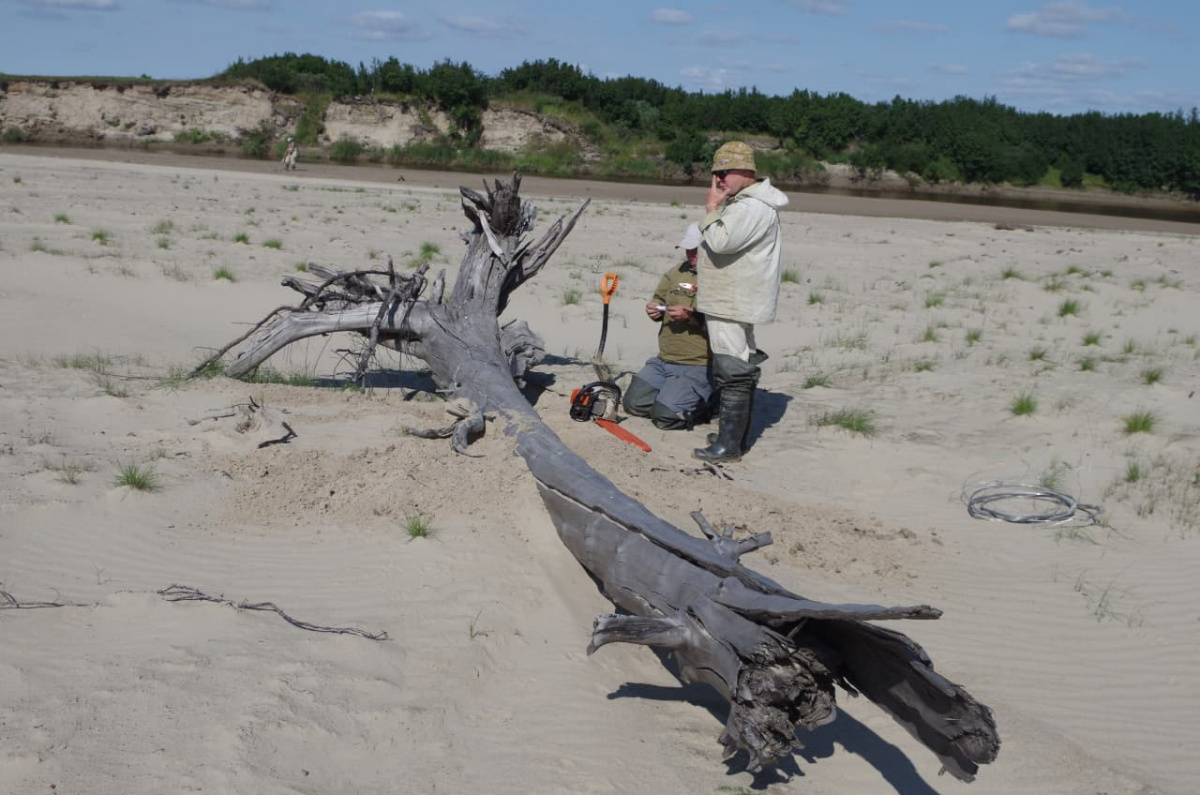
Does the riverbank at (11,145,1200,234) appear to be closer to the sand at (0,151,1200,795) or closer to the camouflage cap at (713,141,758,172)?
the sand at (0,151,1200,795)

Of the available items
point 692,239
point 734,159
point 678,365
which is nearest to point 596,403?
point 678,365

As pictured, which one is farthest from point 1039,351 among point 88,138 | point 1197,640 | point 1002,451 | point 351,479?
point 88,138

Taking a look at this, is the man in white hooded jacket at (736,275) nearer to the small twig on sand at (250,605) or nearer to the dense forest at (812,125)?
the small twig on sand at (250,605)

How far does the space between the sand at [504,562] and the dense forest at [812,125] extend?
135 ft

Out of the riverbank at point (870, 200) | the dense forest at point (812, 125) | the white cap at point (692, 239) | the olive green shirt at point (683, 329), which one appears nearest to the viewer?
the white cap at point (692, 239)

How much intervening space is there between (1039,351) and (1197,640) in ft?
19.2

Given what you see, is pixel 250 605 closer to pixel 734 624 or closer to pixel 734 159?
pixel 734 624

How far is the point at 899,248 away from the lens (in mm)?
19984

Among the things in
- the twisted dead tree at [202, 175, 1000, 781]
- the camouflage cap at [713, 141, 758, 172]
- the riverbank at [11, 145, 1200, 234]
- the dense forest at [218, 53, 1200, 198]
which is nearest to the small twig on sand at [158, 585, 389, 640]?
the twisted dead tree at [202, 175, 1000, 781]

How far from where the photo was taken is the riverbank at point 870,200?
103 ft

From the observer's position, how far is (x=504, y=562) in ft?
17.7

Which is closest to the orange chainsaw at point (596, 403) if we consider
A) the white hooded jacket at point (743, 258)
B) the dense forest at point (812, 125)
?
the white hooded jacket at point (743, 258)

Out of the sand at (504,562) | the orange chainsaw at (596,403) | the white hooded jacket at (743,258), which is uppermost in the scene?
the white hooded jacket at (743,258)

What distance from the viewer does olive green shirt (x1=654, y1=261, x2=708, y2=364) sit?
27.1 ft
